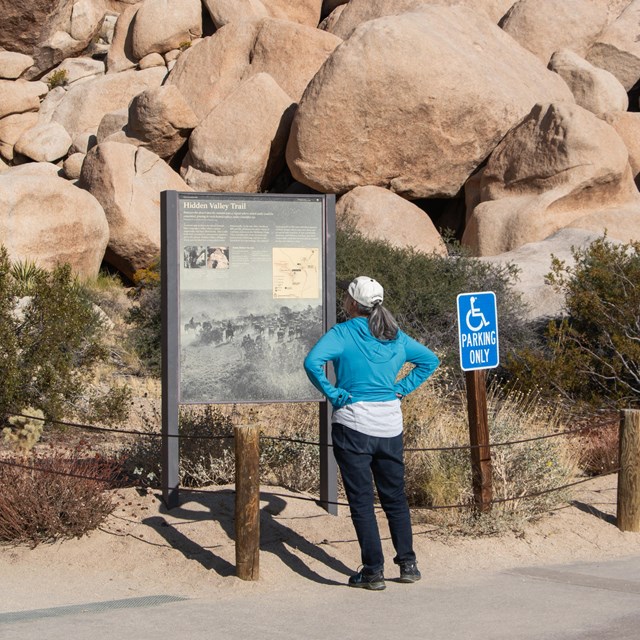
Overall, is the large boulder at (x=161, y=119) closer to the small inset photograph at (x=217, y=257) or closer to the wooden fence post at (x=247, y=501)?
the small inset photograph at (x=217, y=257)

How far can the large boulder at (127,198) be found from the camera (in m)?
21.3

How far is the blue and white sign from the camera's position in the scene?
7.85 meters

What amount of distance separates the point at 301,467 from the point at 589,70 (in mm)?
18160

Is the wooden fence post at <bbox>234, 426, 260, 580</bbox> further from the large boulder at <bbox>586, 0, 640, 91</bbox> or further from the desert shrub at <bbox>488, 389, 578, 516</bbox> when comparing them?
the large boulder at <bbox>586, 0, 640, 91</bbox>

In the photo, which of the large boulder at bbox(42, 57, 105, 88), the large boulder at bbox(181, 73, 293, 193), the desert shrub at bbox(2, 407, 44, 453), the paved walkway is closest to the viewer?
the paved walkway

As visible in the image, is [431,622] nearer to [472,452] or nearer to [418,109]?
[472,452]

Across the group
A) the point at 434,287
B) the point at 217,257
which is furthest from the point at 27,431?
the point at 434,287

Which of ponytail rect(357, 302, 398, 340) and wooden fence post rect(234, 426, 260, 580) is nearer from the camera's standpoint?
ponytail rect(357, 302, 398, 340)

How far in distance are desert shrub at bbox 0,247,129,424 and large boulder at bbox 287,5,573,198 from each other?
10796 mm

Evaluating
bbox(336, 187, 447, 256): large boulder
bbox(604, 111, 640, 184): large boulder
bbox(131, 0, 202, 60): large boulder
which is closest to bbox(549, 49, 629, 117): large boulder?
bbox(604, 111, 640, 184): large boulder

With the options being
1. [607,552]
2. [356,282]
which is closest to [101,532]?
[356,282]

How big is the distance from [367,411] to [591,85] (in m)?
19.6

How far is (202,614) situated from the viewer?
6.05 m

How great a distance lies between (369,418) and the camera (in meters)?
6.39
